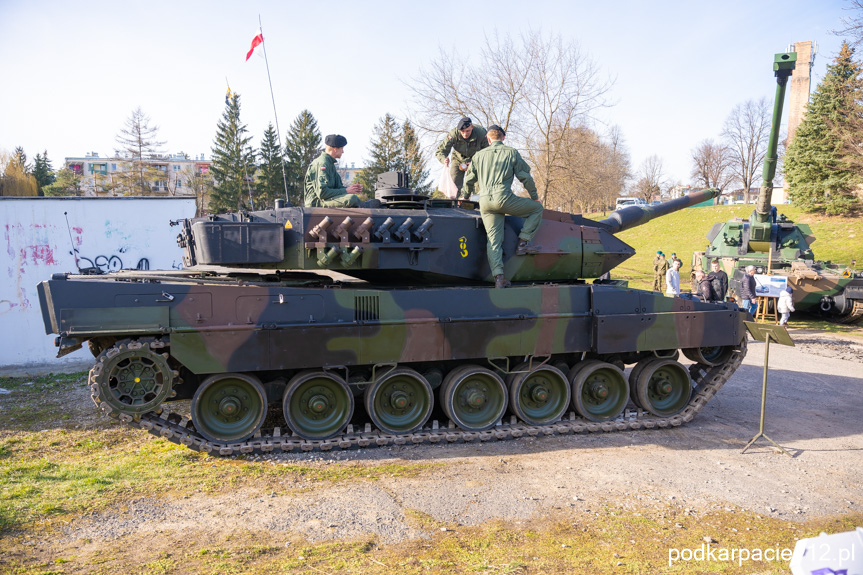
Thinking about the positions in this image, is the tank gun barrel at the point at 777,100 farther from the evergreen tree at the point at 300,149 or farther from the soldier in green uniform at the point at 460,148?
the evergreen tree at the point at 300,149

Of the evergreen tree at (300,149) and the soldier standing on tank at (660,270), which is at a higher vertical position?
the evergreen tree at (300,149)

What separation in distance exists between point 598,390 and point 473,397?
72.8 inches

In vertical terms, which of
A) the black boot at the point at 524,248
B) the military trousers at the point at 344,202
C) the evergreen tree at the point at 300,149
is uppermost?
the evergreen tree at the point at 300,149

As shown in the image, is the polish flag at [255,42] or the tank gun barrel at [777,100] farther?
the tank gun barrel at [777,100]

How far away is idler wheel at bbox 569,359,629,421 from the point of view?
8531 millimetres

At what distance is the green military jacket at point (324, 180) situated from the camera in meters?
8.14

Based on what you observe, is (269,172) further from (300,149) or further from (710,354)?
(710,354)

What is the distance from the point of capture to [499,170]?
8.09m

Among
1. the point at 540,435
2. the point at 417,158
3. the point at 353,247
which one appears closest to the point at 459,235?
the point at 353,247

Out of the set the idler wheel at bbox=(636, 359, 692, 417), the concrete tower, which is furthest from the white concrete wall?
the concrete tower

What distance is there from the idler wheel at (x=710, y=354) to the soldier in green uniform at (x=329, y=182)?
18.0 feet

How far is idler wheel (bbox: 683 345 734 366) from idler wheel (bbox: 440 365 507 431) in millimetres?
3133

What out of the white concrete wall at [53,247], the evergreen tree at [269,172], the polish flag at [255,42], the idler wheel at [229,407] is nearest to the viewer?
A: the idler wheel at [229,407]

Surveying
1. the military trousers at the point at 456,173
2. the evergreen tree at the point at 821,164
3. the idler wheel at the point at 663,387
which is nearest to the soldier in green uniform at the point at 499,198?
the military trousers at the point at 456,173
